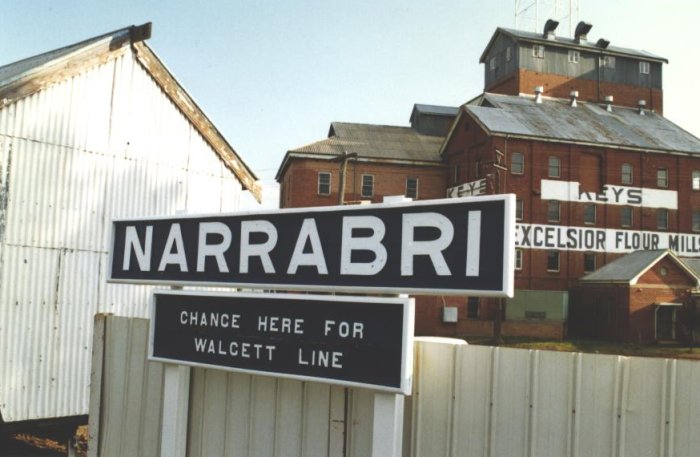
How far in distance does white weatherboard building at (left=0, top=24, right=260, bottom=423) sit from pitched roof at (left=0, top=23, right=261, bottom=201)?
25 mm

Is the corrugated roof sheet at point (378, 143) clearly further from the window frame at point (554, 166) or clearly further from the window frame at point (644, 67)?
the window frame at point (644, 67)

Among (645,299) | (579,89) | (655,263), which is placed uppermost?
(579,89)

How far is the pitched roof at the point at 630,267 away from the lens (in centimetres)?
3894

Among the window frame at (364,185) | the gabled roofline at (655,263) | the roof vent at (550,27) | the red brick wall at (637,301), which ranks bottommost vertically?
the red brick wall at (637,301)

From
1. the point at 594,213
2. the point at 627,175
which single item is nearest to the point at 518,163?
the point at 594,213

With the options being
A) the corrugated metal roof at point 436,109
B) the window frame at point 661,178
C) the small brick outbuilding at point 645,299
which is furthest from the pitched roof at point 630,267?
the corrugated metal roof at point 436,109

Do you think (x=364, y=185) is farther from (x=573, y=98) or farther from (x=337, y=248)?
(x=337, y=248)

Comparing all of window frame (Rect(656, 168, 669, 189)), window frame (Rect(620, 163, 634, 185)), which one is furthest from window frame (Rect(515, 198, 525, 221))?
window frame (Rect(656, 168, 669, 189))

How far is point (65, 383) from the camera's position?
464 inches

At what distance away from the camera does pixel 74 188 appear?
39.7 feet

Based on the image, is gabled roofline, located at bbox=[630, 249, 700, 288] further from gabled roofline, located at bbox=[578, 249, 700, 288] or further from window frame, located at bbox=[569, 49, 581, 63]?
window frame, located at bbox=[569, 49, 581, 63]

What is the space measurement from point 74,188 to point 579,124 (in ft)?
140

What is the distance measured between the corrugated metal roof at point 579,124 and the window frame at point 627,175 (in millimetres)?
1436

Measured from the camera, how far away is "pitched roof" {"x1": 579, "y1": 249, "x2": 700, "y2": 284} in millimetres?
38938
